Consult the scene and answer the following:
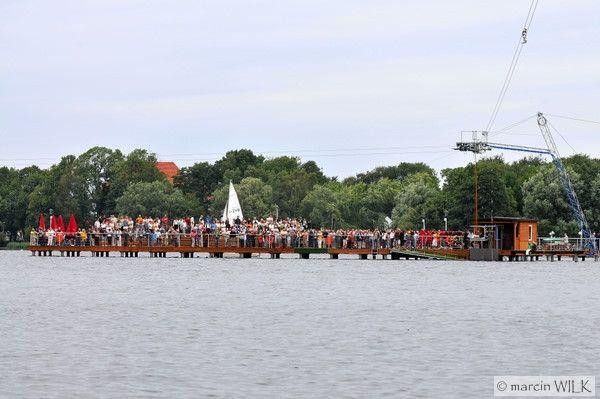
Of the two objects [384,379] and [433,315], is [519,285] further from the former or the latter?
[384,379]

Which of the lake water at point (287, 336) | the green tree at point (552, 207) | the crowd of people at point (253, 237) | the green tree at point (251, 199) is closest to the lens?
the lake water at point (287, 336)

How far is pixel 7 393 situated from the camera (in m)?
29.5

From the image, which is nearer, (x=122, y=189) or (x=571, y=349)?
(x=571, y=349)

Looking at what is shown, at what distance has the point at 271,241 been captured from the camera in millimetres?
99812

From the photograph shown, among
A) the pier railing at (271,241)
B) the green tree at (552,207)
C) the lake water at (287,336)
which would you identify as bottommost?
the lake water at (287,336)

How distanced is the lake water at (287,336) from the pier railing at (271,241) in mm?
27879

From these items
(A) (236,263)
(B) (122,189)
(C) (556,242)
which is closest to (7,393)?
(A) (236,263)

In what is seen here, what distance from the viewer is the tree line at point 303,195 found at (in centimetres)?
14100

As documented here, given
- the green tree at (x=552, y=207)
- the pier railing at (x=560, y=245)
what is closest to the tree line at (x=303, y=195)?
the green tree at (x=552, y=207)

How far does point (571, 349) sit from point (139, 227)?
6838 centimetres

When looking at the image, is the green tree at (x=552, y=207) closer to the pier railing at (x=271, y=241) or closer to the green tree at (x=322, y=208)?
the pier railing at (x=271, y=241)

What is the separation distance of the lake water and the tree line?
69.5 meters

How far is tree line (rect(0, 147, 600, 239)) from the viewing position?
141 metres

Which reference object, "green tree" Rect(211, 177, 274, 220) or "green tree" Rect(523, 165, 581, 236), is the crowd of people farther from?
"green tree" Rect(211, 177, 274, 220)
